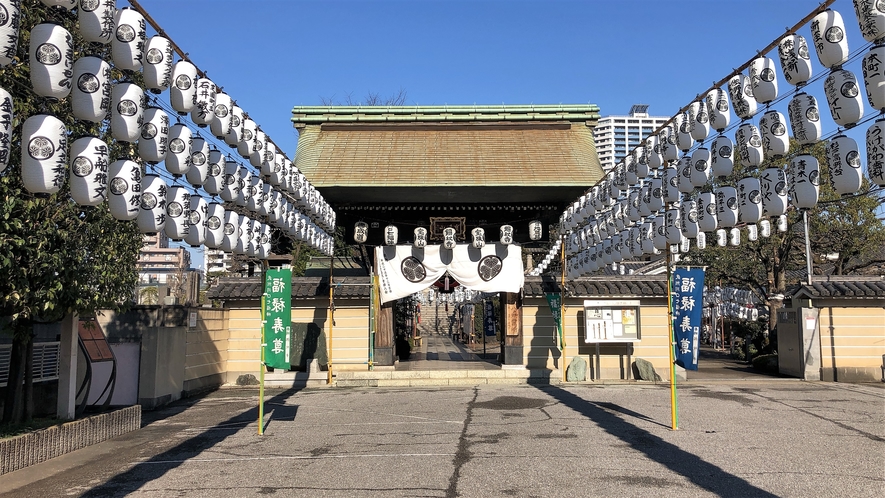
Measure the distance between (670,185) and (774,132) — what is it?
342cm

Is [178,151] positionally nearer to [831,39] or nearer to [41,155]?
[41,155]

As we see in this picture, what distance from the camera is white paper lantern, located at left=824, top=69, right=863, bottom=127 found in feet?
22.9

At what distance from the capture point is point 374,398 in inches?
610

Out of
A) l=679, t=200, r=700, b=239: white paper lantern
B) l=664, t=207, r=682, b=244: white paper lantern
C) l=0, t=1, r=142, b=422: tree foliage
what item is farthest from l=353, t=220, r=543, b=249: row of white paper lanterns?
l=0, t=1, r=142, b=422: tree foliage

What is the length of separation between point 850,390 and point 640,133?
6860 inches

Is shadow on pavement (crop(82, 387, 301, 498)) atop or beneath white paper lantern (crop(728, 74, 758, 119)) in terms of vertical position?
beneath

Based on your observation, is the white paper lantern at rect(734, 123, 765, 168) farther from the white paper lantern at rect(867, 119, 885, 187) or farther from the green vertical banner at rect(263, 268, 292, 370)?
the green vertical banner at rect(263, 268, 292, 370)

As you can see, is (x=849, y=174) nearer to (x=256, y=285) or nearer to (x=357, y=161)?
(x=357, y=161)

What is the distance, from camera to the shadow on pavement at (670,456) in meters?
6.86

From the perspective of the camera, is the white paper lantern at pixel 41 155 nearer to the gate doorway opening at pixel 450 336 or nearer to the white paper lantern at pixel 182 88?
the white paper lantern at pixel 182 88

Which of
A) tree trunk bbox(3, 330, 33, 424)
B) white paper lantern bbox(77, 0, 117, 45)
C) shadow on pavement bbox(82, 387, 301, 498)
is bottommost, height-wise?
shadow on pavement bbox(82, 387, 301, 498)

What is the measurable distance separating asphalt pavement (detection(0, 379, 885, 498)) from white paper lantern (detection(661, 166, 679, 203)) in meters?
4.38

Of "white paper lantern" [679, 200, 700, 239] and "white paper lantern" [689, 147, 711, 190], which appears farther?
"white paper lantern" [679, 200, 700, 239]

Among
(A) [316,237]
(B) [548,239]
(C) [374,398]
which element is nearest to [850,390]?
(B) [548,239]
